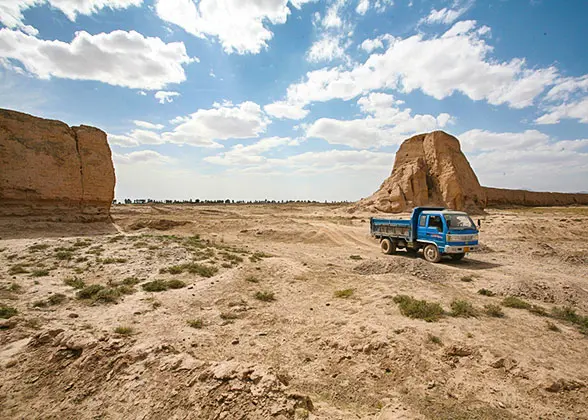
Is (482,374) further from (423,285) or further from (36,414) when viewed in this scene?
(36,414)

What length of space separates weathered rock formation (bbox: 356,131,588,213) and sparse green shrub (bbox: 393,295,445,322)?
28006 millimetres

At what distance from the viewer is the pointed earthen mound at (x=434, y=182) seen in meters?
32.9

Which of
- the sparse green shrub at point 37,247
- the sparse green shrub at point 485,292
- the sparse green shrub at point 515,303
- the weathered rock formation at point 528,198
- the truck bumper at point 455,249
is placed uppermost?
the weathered rock formation at point 528,198

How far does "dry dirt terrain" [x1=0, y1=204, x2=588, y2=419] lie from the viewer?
390cm

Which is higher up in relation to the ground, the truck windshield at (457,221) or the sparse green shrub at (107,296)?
the truck windshield at (457,221)

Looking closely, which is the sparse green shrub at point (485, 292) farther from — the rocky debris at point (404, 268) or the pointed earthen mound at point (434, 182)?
the pointed earthen mound at point (434, 182)

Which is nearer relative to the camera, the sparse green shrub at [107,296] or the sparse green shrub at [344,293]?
the sparse green shrub at [107,296]

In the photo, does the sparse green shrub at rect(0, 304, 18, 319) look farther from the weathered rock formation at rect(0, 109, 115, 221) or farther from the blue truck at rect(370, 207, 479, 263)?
the weathered rock formation at rect(0, 109, 115, 221)

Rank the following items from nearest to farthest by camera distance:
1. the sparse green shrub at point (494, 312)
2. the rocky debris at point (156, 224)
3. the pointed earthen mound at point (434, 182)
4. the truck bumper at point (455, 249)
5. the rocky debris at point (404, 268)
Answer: the sparse green shrub at point (494, 312), the rocky debris at point (404, 268), the truck bumper at point (455, 249), the rocky debris at point (156, 224), the pointed earthen mound at point (434, 182)

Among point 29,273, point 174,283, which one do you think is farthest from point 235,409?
point 29,273

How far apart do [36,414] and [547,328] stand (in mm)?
9373

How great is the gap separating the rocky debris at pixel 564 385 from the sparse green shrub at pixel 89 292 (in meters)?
9.85

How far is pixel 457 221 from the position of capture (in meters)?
13.3

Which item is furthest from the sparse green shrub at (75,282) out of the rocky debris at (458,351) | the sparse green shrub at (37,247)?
the rocky debris at (458,351)
